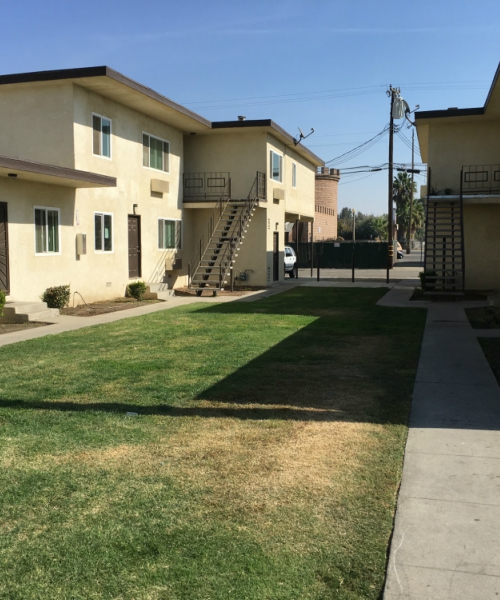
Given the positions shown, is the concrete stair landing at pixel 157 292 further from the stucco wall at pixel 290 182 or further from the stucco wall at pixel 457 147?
the stucco wall at pixel 457 147

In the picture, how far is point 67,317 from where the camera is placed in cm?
1545

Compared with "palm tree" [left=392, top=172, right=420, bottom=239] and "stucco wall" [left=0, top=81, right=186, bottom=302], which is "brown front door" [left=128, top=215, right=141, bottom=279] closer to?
"stucco wall" [left=0, top=81, right=186, bottom=302]

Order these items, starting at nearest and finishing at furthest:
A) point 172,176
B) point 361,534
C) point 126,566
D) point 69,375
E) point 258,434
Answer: point 126,566 → point 361,534 → point 258,434 → point 69,375 → point 172,176

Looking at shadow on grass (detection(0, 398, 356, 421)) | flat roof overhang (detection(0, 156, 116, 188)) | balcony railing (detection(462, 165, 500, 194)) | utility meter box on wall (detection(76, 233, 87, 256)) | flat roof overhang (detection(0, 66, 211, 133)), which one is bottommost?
shadow on grass (detection(0, 398, 356, 421))

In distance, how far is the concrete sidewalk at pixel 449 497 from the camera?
340cm

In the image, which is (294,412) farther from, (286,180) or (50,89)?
(286,180)

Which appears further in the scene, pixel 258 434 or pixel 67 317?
pixel 67 317

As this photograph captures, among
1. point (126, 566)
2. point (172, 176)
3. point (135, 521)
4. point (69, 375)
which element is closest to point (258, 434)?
point (135, 521)

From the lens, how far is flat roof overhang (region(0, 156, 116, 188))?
1339 centimetres

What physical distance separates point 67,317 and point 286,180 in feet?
51.3

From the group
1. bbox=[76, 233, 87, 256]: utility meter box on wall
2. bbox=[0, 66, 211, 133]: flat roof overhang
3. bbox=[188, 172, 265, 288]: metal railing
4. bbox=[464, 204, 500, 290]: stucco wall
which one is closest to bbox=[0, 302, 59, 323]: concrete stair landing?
bbox=[76, 233, 87, 256]: utility meter box on wall

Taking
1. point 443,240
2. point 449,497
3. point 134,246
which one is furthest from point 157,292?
point 449,497

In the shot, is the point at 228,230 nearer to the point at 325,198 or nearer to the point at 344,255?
the point at 344,255

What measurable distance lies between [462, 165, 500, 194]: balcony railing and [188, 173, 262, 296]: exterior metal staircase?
7.51 meters
